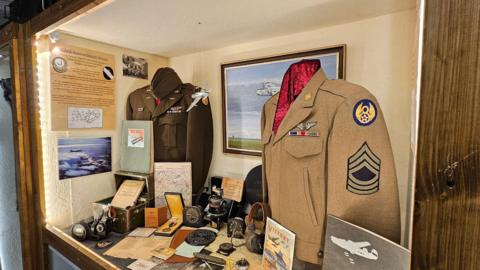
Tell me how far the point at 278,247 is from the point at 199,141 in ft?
2.89

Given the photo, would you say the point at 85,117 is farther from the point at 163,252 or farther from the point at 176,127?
the point at 163,252

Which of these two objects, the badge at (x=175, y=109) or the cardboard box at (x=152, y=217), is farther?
the badge at (x=175, y=109)

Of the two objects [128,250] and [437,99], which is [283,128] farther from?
[128,250]

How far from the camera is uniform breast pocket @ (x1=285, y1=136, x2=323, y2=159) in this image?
2.78ft

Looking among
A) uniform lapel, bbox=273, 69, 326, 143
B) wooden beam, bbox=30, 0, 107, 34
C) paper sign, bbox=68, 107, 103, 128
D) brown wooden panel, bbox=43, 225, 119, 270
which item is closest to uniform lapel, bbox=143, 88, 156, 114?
paper sign, bbox=68, 107, 103, 128

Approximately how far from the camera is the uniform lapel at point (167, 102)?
1598 mm

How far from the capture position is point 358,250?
642 mm

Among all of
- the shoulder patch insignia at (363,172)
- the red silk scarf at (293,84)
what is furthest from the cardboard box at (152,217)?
the shoulder patch insignia at (363,172)

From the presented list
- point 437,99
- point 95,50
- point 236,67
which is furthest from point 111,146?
point 437,99

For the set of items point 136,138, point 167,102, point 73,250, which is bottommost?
point 73,250

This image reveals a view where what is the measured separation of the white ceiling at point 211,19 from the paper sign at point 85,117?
1.43ft

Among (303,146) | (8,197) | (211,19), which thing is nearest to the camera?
(303,146)

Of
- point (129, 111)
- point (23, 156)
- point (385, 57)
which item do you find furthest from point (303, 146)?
point (23, 156)

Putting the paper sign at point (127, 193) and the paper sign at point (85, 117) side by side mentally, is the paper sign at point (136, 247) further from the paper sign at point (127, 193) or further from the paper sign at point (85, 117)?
the paper sign at point (85, 117)
